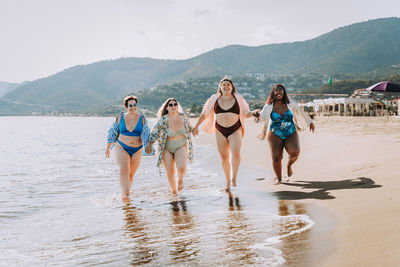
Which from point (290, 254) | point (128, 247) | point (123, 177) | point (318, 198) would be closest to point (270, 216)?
point (318, 198)

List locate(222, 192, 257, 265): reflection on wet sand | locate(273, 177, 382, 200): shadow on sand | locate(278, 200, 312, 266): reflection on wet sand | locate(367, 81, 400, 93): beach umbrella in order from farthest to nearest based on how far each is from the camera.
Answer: locate(367, 81, 400, 93): beach umbrella < locate(273, 177, 382, 200): shadow on sand < locate(222, 192, 257, 265): reflection on wet sand < locate(278, 200, 312, 266): reflection on wet sand

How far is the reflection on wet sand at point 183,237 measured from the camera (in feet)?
9.99

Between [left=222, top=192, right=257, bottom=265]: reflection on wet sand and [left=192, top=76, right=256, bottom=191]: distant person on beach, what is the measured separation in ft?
6.03

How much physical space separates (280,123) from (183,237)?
3623 millimetres

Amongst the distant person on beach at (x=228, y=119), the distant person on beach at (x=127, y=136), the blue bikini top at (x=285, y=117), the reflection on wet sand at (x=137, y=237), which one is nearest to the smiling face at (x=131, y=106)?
the distant person on beach at (x=127, y=136)

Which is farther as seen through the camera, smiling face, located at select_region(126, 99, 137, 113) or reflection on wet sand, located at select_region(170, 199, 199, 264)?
smiling face, located at select_region(126, 99, 137, 113)

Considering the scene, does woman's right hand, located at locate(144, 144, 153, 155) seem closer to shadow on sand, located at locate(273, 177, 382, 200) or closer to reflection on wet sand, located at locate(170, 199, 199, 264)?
reflection on wet sand, located at locate(170, 199, 199, 264)

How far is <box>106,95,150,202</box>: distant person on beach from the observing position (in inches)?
248

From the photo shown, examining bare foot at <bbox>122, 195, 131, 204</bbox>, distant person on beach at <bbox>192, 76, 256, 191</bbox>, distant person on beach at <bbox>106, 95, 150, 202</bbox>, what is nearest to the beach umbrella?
distant person on beach at <bbox>192, 76, 256, 191</bbox>

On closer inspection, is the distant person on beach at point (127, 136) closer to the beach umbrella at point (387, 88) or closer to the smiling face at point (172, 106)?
the smiling face at point (172, 106)

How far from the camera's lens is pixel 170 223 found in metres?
4.36

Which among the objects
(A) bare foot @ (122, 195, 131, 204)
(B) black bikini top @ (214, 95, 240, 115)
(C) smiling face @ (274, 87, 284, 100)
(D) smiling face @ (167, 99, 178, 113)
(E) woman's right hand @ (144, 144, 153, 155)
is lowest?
(A) bare foot @ (122, 195, 131, 204)

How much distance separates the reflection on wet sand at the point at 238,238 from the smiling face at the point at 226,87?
2.44 meters

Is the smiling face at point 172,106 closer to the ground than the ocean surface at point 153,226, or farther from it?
farther from it
